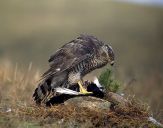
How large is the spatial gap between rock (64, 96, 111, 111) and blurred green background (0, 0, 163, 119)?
1776 centimetres

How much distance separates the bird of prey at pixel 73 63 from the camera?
11.4 m

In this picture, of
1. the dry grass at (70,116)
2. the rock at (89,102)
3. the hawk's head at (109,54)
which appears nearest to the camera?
the dry grass at (70,116)

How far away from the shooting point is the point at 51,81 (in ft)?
38.1

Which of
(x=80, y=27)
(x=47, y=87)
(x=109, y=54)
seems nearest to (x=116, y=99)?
(x=109, y=54)

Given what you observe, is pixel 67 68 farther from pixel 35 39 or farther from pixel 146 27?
pixel 146 27

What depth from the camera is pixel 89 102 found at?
37.3ft

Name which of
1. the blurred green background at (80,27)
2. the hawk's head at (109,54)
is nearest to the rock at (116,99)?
the hawk's head at (109,54)

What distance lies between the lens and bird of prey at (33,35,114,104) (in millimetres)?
11398

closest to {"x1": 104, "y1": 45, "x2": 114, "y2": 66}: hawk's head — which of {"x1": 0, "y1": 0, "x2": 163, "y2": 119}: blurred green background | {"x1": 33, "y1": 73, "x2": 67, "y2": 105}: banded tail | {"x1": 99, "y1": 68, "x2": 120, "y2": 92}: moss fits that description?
{"x1": 99, "y1": 68, "x2": 120, "y2": 92}: moss

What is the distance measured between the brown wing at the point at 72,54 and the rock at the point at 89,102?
0.52 m

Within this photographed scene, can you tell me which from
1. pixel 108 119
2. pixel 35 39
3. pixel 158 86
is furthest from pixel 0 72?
pixel 35 39

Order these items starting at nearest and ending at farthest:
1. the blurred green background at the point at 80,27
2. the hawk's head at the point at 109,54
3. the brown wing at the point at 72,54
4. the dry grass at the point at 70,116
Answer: the dry grass at the point at 70,116, the brown wing at the point at 72,54, the hawk's head at the point at 109,54, the blurred green background at the point at 80,27

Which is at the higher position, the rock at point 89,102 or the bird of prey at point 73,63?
the bird of prey at point 73,63

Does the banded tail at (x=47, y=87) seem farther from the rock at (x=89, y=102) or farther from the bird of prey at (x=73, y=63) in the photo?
the rock at (x=89, y=102)
